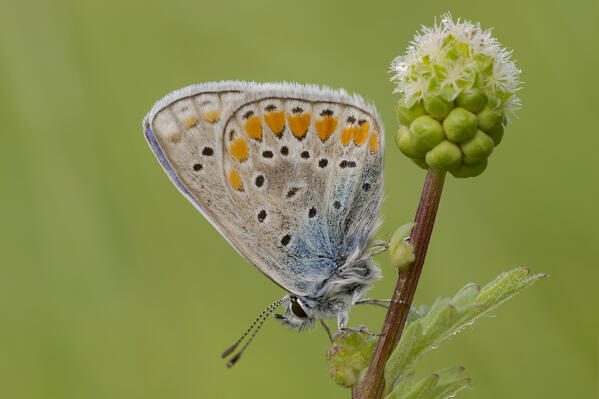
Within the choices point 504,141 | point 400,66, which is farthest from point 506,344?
point 400,66

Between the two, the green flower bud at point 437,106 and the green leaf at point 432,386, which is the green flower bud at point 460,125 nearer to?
the green flower bud at point 437,106

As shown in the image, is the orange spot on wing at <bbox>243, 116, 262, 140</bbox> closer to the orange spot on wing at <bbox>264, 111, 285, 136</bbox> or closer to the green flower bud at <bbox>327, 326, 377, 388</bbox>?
the orange spot on wing at <bbox>264, 111, 285, 136</bbox>

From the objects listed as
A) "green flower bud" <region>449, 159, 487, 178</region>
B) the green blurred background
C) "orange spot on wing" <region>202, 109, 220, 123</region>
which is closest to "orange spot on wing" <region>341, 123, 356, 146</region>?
"orange spot on wing" <region>202, 109, 220, 123</region>

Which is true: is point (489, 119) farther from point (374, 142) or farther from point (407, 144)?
point (374, 142)

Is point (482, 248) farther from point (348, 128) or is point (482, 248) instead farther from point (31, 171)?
point (31, 171)

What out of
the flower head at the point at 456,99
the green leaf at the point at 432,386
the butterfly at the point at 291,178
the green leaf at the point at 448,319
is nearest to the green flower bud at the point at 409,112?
the flower head at the point at 456,99

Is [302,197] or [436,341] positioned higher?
[302,197]
